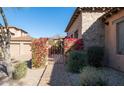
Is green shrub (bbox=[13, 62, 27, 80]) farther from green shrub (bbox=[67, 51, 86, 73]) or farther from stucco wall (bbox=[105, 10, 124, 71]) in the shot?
stucco wall (bbox=[105, 10, 124, 71])

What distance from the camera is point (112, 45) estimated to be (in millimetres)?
14070

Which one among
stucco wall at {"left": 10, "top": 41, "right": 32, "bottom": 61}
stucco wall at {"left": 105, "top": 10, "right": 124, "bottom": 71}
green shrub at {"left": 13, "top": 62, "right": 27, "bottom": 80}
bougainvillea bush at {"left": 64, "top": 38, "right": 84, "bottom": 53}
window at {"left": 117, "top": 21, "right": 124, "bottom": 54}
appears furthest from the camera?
stucco wall at {"left": 10, "top": 41, "right": 32, "bottom": 61}

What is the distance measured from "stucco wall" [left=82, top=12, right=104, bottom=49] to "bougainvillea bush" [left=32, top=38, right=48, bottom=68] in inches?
121

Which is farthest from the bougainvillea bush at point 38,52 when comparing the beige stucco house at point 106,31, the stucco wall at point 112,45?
the stucco wall at point 112,45

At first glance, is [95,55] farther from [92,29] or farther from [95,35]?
[92,29]

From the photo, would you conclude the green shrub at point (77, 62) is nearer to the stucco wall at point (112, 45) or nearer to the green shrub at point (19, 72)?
the stucco wall at point (112, 45)

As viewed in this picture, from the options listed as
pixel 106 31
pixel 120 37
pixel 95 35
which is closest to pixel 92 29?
pixel 95 35

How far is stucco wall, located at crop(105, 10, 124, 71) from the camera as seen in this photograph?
1260 centimetres

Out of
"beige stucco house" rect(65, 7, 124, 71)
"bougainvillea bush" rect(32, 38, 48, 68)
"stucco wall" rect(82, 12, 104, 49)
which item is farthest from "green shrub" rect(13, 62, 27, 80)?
Answer: "stucco wall" rect(82, 12, 104, 49)

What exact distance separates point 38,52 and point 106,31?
5037 mm

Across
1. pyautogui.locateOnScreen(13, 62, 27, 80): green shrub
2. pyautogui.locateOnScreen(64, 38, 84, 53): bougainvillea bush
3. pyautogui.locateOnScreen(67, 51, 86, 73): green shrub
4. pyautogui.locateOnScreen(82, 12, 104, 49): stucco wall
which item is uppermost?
pyautogui.locateOnScreen(82, 12, 104, 49): stucco wall

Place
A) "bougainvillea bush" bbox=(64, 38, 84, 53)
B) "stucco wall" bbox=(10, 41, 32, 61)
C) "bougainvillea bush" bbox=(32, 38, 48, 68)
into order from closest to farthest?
1. "bougainvillea bush" bbox=(32, 38, 48, 68)
2. "bougainvillea bush" bbox=(64, 38, 84, 53)
3. "stucco wall" bbox=(10, 41, 32, 61)
